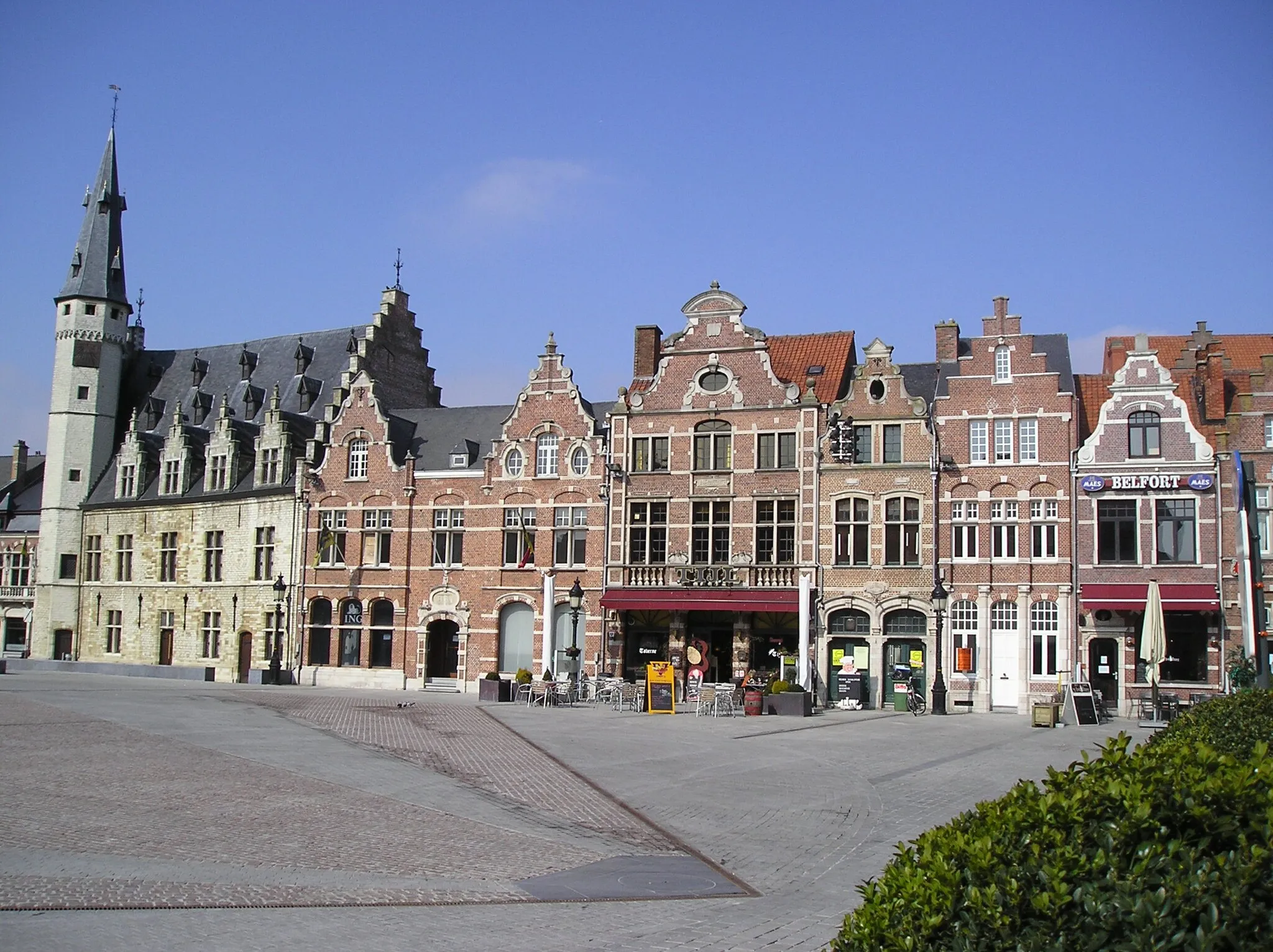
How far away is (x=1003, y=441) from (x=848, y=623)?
7.11 meters

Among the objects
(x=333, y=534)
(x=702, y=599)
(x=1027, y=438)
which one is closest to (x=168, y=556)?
(x=333, y=534)

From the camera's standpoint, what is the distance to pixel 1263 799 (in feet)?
15.5

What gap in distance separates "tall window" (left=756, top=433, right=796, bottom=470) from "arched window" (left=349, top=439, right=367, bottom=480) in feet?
49.4

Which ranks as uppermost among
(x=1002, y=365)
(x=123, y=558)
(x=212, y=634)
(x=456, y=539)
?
(x=1002, y=365)

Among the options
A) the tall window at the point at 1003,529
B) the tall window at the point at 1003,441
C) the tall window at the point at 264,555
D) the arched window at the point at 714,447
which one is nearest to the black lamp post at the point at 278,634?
the tall window at the point at 264,555

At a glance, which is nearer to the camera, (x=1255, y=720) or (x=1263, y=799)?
(x=1263, y=799)

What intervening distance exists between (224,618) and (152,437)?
10.5 meters

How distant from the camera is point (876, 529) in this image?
36.8 metres

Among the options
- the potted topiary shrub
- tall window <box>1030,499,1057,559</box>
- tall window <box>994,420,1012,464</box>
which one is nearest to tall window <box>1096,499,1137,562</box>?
tall window <box>1030,499,1057,559</box>

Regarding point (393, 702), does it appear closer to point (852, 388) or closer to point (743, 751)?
point (743, 751)

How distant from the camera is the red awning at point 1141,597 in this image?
108 ft

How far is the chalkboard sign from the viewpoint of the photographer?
94.4ft

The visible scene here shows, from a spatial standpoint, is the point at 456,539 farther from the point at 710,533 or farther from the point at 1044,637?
the point at 1044,637

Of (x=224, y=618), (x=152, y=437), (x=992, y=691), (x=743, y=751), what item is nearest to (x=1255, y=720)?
(x=743, y=751)
